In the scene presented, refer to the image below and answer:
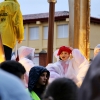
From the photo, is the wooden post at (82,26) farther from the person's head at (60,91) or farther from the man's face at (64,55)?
the person's head at (60,91)

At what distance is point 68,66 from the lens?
22.7 feet

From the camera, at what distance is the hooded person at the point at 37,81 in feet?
14.3

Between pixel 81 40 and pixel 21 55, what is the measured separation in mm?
2068

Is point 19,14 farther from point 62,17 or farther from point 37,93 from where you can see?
point 62,17

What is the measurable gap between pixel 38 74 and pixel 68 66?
257 cm

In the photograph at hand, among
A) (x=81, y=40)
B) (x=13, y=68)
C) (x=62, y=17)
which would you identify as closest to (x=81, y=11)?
(x=81, y=40)

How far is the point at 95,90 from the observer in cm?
147

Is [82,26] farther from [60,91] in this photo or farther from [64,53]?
[60,91]

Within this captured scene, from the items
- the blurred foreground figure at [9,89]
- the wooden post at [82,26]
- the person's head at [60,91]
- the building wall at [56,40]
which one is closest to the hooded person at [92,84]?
the blurred foreground figure at [9,89]

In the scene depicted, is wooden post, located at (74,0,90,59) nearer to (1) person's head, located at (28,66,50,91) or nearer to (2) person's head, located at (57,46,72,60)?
(2) person's head, located at (57,46,72,60)

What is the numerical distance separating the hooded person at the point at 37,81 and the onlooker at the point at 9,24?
8.65 feet

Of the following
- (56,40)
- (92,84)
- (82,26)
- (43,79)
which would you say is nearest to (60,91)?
(92,84)

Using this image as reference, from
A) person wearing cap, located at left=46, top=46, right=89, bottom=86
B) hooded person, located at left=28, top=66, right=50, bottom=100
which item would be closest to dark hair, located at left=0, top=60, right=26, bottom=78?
hooded person, located at left=28, top=66, right=50, bottom=100

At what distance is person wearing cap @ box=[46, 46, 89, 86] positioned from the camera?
21.9 ft
